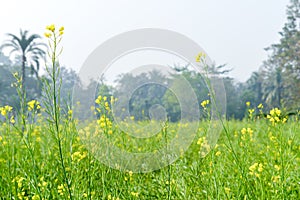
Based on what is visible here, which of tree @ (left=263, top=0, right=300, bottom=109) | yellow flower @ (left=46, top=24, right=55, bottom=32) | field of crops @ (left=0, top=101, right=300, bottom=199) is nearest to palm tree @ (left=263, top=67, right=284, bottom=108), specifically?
tree @ (left=263, top=0, right=300, bottom=109)

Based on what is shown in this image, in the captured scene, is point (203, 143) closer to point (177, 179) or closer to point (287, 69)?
point (177, 179)

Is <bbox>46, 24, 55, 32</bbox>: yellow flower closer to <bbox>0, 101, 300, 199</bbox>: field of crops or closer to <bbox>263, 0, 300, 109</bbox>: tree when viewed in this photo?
<bbox>0, 101, 300, 199</bbox>: field of crops

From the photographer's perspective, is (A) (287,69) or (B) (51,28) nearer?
(B) (51,28)

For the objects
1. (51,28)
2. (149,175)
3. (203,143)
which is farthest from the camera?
(149,175)

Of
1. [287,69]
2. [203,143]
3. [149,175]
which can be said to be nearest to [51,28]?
[203,143]

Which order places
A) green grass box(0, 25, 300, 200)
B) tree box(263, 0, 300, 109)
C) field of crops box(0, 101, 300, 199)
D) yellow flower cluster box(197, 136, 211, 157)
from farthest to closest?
1. tree box(263, 0, 300, 109)
2. yellow flower cluster box(197, 136, 211, 157)
3. field of crops box(0, 101, 300, 199)
4. green grass box(0, 25, 300, 200)

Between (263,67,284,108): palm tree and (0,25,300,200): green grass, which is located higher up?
(263,67,284,108): palm tree

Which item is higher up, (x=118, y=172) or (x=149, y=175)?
(x=118, y=172)

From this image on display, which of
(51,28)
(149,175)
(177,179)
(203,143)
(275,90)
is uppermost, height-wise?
(275,90)

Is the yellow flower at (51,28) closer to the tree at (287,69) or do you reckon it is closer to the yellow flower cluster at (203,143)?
the yellow flower cluster at (203,143)

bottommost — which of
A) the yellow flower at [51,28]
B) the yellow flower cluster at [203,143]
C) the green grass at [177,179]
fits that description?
the green grass at [177,179]

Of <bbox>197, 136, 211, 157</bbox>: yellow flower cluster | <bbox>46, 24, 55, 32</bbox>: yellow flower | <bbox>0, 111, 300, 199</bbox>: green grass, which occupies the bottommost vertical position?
<bbox>0, 111, 300, 199</bbox>: green grass

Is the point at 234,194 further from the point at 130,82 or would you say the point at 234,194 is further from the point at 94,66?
the point at 130,82

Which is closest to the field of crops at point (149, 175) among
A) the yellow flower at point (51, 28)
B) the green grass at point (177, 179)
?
the green grass at point (177, 179)
